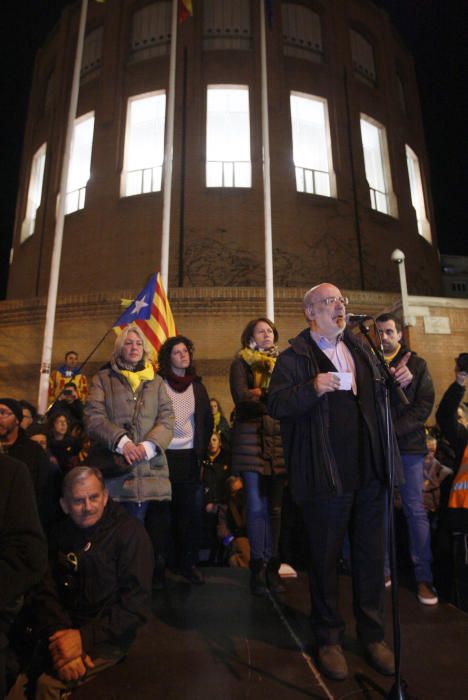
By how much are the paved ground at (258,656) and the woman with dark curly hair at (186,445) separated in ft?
1.59

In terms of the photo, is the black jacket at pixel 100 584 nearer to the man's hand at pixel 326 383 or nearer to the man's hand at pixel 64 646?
the man's hand at pixel 64 646

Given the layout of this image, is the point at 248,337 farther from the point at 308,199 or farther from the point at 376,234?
the point at 376,234

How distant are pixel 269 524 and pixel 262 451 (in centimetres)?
56

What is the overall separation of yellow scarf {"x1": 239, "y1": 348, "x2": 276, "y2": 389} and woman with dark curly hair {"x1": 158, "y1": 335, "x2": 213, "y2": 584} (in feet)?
1.87

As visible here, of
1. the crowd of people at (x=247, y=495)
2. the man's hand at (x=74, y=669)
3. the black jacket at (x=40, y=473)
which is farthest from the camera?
the black jacket at (x=40, y=473)

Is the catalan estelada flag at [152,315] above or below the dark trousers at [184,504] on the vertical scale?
above

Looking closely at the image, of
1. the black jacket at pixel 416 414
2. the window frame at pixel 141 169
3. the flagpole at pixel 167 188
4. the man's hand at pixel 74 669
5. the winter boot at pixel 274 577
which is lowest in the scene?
the man's hand at pixel 74 669

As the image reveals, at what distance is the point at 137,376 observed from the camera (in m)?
3.83

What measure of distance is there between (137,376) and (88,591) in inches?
64.7

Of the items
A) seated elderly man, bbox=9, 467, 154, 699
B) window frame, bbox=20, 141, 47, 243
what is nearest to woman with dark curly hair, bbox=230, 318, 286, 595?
seated elderly man, bbox=9, 467, 154, 699

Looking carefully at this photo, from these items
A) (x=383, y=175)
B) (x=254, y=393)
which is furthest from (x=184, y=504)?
(x=383, y=175)

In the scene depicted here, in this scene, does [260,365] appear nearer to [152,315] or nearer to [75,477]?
[75,477]

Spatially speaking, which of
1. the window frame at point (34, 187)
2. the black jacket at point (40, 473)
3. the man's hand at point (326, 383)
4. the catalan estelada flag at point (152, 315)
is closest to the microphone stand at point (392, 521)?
the man's hand at point (326, 383)

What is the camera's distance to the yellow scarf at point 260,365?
13.1 ft
